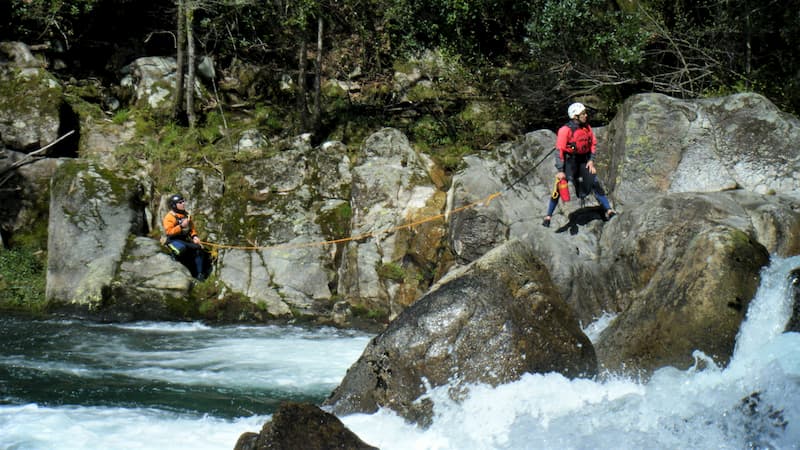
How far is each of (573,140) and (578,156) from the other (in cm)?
37

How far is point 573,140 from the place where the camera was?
11188mm

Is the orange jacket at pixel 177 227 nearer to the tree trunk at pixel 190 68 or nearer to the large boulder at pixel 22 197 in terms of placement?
the large boulder at pixel 22 197

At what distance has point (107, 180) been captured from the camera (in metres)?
15.5

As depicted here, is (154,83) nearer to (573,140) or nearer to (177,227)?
(177,227)

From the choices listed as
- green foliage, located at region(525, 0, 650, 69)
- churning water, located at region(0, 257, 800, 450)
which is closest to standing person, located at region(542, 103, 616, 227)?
churning water, located at region(0, 257, 800, 450)

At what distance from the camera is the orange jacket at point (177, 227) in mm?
14263

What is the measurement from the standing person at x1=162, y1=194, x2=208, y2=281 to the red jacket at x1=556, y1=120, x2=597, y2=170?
7.51 meters

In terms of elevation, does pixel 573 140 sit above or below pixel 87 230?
above

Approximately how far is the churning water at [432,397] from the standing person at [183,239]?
11.5 feet

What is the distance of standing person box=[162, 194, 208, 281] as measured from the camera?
46.9 feet

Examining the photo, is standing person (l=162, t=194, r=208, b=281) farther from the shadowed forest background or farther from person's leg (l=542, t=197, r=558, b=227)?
person's leg (l=542, t=197, r=558, b=227)

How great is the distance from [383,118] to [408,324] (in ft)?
44.9

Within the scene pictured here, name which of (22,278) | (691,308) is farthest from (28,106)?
(691,308)

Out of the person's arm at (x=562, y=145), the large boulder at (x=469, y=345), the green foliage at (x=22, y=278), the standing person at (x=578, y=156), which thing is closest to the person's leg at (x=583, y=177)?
the standing person at (x=578, y=156)
